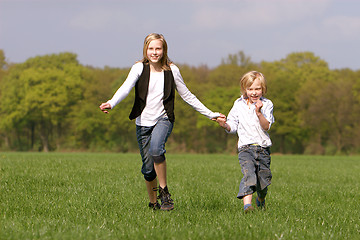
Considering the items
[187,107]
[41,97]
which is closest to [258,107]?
[187,107]

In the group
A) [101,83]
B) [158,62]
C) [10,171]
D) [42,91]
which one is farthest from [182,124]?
[158,62]

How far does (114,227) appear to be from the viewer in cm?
529

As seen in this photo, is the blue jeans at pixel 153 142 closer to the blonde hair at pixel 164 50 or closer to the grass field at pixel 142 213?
the grass field at pixel 142 213

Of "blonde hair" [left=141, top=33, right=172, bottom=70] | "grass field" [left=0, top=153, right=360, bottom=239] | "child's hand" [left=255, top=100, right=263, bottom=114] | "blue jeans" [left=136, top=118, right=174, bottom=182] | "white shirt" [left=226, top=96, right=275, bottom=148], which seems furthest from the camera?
"white shirt" [left=226, top=96, right=275, bottom=148]

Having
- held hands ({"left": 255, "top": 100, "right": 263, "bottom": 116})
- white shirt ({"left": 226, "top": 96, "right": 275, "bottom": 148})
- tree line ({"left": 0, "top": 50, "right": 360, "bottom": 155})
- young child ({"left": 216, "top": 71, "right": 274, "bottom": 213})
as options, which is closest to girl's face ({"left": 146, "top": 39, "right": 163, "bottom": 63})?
young child ({"left": 216, "top": 71, "right": 274, "bottom": 213})

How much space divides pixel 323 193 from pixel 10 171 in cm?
776

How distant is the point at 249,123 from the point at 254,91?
1.68 feet

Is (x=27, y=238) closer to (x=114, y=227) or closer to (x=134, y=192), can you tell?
(x=114, y=227)

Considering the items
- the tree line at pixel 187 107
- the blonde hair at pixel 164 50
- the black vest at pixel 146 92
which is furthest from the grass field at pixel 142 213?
the tree line at pixel 187 107

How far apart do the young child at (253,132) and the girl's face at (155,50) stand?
1.34 metres

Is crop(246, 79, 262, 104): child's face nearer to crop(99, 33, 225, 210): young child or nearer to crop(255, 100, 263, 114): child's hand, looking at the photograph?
crop(255, 100, 263, 114): child's hand

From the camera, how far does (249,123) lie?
6918 millimetres

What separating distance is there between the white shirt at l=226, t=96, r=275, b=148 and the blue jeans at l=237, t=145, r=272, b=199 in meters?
0.11

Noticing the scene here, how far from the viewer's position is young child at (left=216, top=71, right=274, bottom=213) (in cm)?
673
